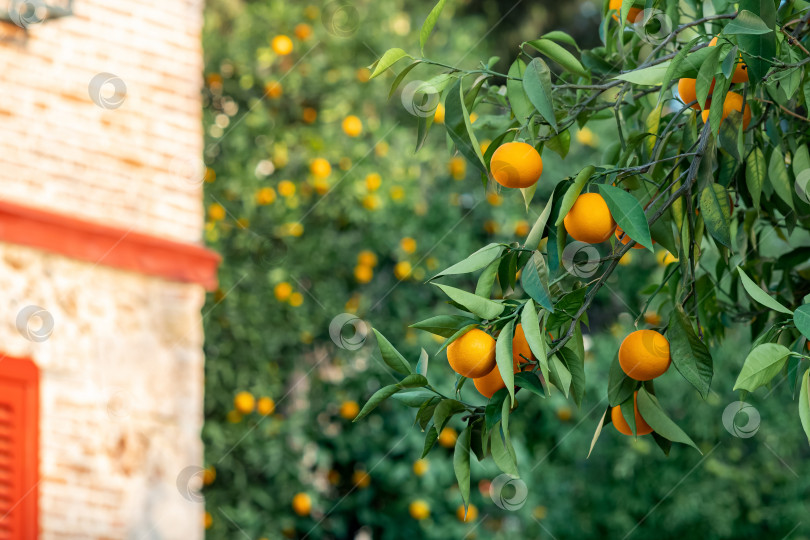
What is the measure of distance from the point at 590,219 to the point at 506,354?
0.24m

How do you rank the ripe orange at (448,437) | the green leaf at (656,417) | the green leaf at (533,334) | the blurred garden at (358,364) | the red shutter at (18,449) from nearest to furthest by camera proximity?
1. the green leaf at (533,334)
2. the green leaf at (656,417)
3. the red shutter at (18,449)
4. the ripe orange at (448,437)
5. the blurred garden at (358,364)

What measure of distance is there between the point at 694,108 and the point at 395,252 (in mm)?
3118

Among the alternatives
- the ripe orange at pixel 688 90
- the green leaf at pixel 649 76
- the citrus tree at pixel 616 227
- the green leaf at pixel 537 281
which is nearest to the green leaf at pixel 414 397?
the citrus tree at pixel 616 227

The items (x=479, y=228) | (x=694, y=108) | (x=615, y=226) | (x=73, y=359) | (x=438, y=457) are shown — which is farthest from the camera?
(x=479, y=228)

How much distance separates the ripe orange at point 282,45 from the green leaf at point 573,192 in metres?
3.57

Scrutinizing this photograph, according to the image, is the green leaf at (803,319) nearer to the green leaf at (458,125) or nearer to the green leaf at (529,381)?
the green leaf at (529,381)

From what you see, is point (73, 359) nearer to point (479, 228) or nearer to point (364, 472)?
point (364, 472)

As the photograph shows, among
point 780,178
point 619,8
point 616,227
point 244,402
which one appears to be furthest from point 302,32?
point 616,227

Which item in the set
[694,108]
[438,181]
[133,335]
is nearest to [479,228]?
[438,181]

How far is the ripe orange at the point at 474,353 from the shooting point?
131 cm

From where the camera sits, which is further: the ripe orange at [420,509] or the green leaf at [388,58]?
the ripe orange at [420,509]

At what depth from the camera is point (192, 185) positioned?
3.45 metres

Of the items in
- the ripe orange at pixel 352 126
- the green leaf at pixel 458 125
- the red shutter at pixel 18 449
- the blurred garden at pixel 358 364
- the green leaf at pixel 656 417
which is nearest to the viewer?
the green leaf at pixel 656 417

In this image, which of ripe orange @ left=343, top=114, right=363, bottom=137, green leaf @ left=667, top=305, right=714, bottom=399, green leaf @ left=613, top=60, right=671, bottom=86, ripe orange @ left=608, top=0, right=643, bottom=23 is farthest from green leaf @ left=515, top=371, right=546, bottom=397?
ripe orange @ left=343, top=114, right=363, bottom=137
